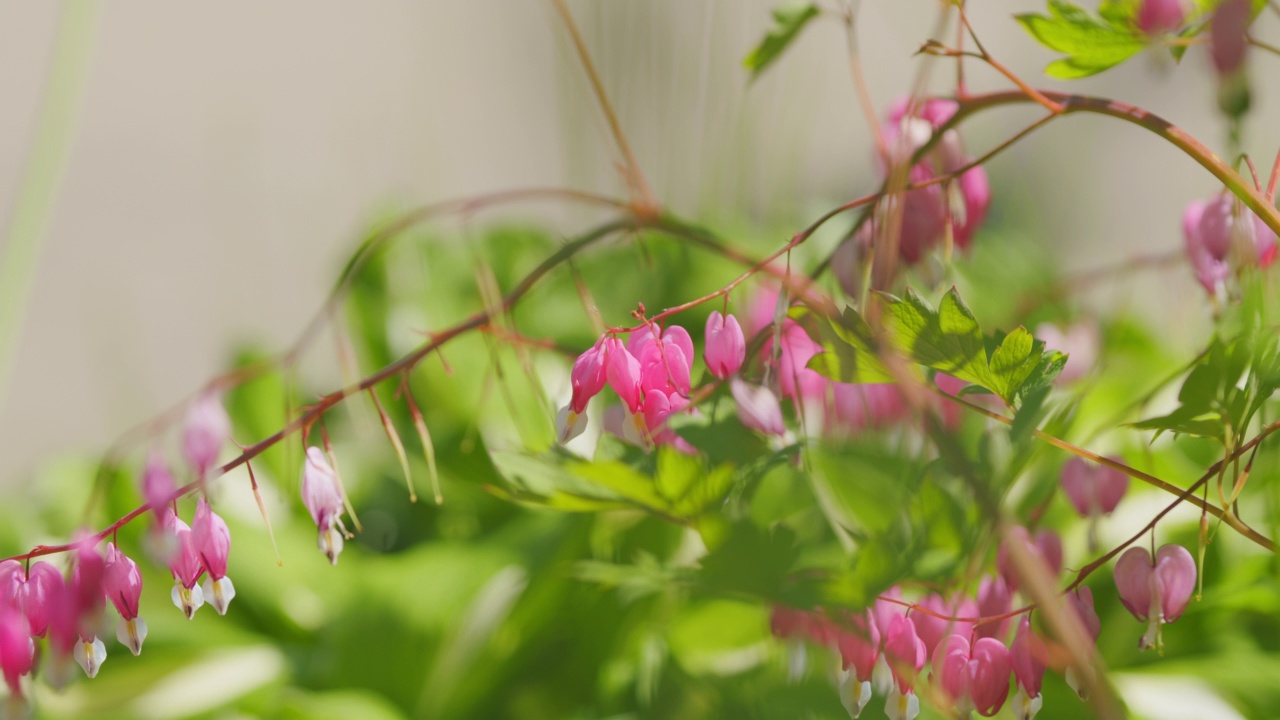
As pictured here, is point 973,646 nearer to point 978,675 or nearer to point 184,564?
→ point 978,675

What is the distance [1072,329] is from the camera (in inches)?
25.6

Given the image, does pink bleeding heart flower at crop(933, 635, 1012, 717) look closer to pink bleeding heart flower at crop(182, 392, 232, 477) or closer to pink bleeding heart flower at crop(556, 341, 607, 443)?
pink bleeding heart flower at crop(556, 341, 607, 443)

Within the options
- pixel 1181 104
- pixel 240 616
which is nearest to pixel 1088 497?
pixel 240 616

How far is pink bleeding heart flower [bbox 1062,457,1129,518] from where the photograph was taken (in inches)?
13.7

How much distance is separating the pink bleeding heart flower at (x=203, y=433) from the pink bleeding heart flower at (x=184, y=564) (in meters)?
0.06

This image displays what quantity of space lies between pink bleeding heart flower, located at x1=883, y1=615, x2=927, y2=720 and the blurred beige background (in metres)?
0.62

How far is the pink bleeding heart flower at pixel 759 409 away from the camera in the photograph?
0.28 m

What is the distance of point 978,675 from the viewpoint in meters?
0.29

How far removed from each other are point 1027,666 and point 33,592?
0.30 m

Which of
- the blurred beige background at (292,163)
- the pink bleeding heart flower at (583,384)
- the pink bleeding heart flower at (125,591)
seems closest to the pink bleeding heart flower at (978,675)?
the pink bleeding heart flower at (583,384)

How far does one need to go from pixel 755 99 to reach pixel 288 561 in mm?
516

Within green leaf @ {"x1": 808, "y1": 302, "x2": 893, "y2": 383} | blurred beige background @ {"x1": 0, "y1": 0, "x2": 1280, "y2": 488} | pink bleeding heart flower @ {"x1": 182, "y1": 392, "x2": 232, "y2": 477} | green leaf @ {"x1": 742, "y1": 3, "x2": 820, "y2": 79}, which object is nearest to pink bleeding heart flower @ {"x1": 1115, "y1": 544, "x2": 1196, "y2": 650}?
green leaf @ {"x1": 808, "y1": 302, "x2": 893, "y2": 383}

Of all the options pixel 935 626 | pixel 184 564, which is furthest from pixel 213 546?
pixel 935 626

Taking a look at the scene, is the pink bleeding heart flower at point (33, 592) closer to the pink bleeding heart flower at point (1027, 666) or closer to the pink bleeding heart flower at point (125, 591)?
the pink bleeding heart flower at point (125, 591)
